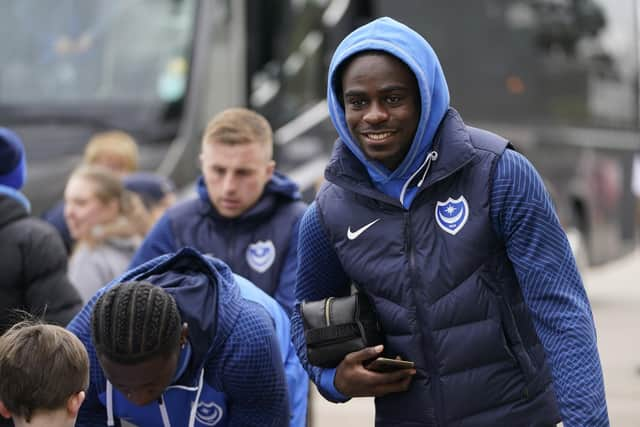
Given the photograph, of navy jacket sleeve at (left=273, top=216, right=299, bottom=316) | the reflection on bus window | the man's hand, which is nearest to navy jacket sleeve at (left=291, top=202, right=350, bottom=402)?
the man's hand

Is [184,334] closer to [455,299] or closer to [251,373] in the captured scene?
[251,373]

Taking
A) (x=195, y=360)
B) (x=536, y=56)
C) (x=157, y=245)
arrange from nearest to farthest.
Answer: (x=195, y=360)
(x=157, y=245)
(x=536, y=56)

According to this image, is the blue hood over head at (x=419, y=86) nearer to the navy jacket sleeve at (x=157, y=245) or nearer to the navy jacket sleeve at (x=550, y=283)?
the navy jacket sleeve at (x=550, y=283)

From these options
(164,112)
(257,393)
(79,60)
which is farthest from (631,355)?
(257,393)

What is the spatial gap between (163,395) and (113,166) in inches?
175

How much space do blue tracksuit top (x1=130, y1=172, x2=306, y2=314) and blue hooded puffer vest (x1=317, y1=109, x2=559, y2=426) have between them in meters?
1.96

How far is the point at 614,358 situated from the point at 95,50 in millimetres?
4713

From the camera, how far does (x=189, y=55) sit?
1045 cm


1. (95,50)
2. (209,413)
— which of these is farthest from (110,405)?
(95,50)

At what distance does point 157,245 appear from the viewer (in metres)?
5.45

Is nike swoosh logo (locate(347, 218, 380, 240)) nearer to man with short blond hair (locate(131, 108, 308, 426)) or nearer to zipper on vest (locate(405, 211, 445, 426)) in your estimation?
zipper on vest (locate(405, 211, 445, 426))

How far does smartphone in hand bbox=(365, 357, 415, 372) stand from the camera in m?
3.30

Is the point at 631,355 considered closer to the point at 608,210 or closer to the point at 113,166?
the point at 608,210

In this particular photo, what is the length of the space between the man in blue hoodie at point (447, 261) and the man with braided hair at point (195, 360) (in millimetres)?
367
